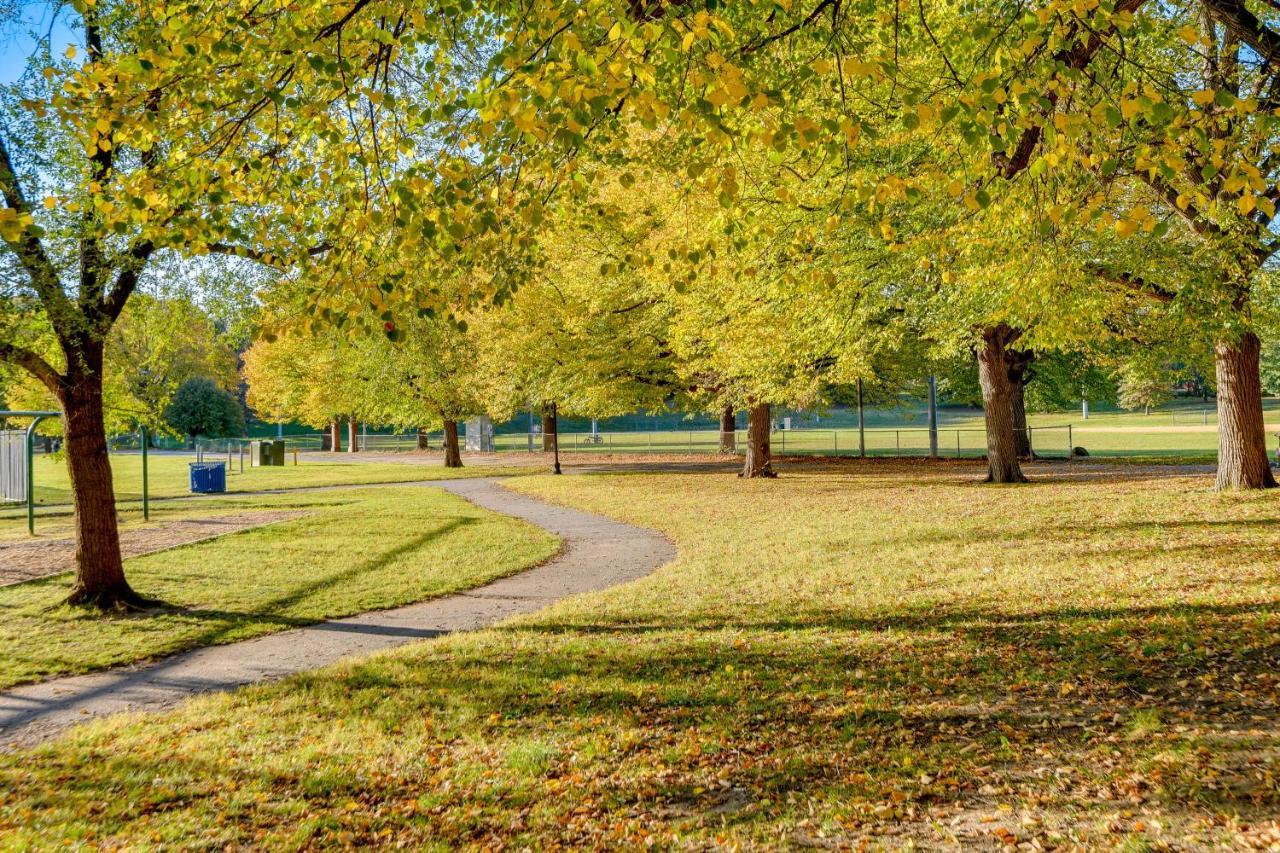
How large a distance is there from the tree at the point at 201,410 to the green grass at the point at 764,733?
7331 cm

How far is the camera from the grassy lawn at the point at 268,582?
862cm

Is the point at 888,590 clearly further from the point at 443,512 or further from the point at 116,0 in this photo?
the point at 443,512

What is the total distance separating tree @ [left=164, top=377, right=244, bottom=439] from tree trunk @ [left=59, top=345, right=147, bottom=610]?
223ft

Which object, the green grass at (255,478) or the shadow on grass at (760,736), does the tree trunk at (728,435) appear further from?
the shadow on grass at (760,736)

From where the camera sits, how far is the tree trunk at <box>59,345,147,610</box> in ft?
32.2

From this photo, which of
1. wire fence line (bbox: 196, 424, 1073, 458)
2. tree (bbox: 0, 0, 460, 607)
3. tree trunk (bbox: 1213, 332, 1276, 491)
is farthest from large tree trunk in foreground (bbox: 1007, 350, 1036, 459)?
tree (bbox: 0, 0, 460, 607)

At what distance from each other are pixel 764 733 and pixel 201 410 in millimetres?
78328

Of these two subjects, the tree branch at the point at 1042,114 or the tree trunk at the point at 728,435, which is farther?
the tree trunk at the point at 728,435

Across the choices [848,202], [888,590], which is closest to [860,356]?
[888,590]

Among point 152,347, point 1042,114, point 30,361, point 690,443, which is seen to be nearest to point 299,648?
point 30,361

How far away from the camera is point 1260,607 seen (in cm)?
704

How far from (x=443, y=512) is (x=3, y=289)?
11.6 metres

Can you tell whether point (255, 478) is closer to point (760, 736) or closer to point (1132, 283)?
point (1132, 283)

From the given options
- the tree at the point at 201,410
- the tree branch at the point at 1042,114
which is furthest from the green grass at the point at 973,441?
the tree branch at the point at 1042,114
